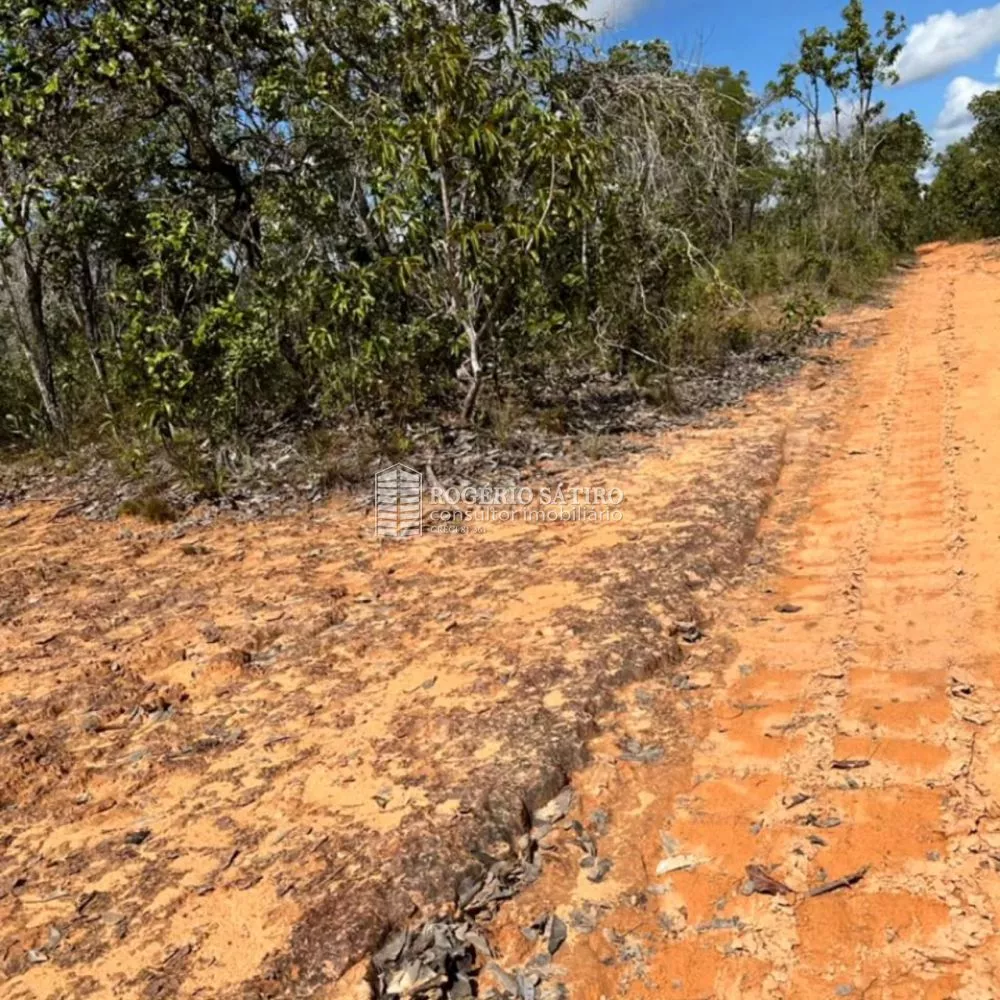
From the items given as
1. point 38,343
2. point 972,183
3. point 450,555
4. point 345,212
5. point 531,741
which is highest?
point 972,183

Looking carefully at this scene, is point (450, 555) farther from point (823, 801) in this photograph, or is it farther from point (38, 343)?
point (38, 343)

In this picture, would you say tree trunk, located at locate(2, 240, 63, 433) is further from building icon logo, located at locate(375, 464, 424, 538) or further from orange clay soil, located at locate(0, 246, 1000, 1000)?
building icon logo, located at locate(375, 464, 424, 538)

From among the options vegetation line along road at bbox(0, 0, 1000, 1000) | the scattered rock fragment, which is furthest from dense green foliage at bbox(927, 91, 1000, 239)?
the scattered rock fragment

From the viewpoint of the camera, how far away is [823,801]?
7.75ft

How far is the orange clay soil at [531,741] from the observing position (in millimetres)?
1994

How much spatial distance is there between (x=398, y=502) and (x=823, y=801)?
357 centimetres

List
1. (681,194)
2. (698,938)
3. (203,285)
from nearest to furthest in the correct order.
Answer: (698,938) < (203,285) < (681,194)

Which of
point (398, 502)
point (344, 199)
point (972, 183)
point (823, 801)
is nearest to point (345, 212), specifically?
point (344, 199)

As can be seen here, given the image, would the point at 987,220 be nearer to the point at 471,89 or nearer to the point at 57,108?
the point at 471,89

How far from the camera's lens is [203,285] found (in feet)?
20.4

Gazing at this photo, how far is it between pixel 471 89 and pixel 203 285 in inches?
101

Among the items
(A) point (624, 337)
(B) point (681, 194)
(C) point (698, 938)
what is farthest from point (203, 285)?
(C) point (698, 938)

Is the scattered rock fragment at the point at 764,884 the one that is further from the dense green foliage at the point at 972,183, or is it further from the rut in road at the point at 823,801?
the dense green foliage at the point at 972,183

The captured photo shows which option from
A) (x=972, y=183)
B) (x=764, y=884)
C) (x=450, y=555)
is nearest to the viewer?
(x=764, y=884)
